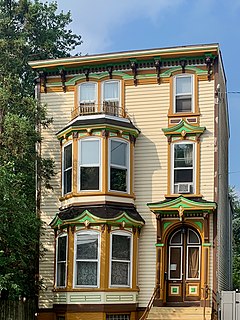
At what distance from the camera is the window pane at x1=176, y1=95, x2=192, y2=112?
26641mm

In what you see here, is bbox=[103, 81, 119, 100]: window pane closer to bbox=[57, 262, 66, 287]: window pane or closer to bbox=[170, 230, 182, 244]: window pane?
bbox=[170, 230, 182, 244]: window pane

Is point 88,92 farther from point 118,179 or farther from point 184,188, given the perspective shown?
point 184,188

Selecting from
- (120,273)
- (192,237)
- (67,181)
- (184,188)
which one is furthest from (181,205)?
(67,181)

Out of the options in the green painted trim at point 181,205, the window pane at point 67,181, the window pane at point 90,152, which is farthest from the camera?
the window pane at point 67,181

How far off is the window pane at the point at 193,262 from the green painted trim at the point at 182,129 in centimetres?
428

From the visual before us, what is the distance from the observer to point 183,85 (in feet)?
88.0

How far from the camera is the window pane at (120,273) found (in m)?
25.4

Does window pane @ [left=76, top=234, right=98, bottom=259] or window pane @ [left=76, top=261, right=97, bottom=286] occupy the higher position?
window pane @ [left=76, top=234, right=98, bottom=259]

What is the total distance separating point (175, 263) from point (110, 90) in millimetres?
7132

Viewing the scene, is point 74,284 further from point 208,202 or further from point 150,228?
point 208,202

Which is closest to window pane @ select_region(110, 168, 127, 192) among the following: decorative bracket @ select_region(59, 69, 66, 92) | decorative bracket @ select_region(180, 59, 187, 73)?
decorative bracket @ select_region(59, 69, 66, 92)

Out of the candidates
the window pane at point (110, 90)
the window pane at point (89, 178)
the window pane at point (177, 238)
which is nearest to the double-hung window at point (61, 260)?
the window pane at point (89, 178)

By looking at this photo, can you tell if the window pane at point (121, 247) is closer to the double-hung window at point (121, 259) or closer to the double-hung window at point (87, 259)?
the double-hung window at point (121, 259)

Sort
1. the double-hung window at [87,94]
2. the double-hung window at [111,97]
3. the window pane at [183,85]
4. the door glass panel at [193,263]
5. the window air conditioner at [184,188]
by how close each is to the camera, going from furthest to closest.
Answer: the double-hung window at [87,94] < the double-hung window at [111,97] < the window pane at [183,85] < the window air conditioner at [184,188] < the door glass panel at [193,263]
